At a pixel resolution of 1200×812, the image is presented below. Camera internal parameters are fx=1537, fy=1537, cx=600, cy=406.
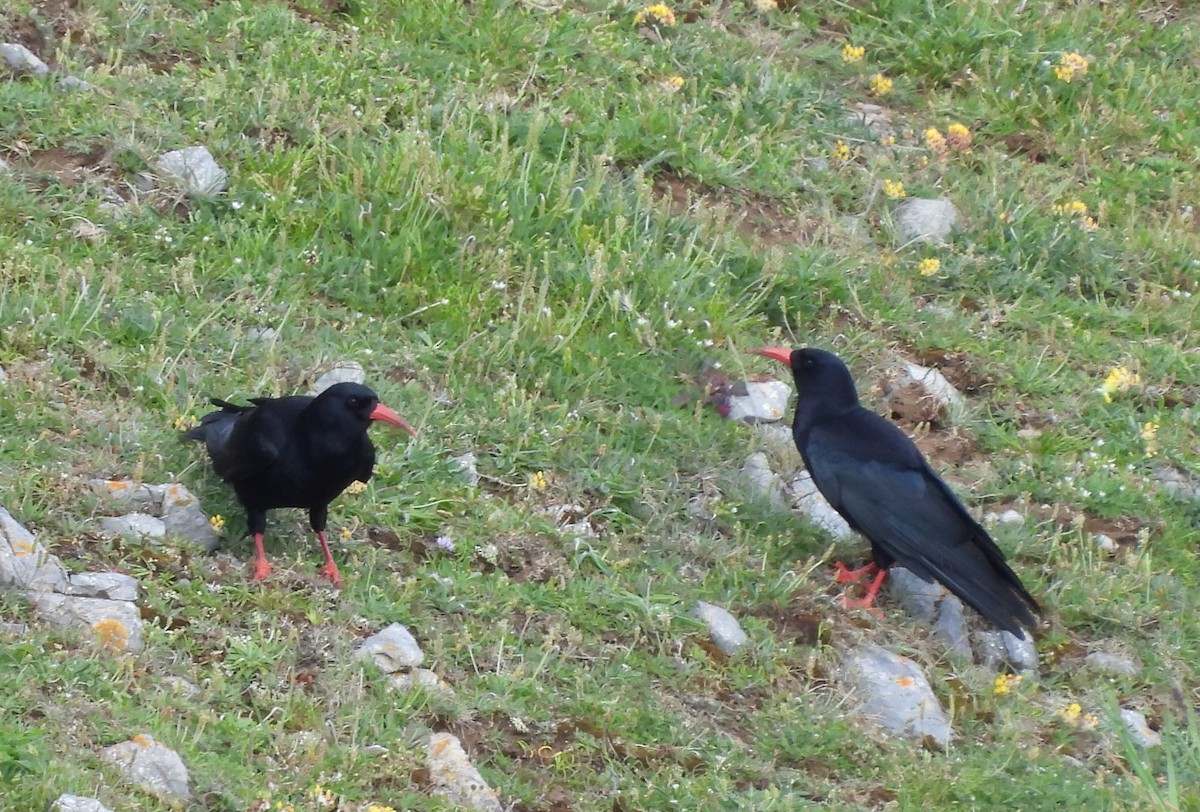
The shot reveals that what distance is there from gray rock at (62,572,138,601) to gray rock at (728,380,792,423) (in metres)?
3.17

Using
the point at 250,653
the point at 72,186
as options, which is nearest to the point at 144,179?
the point at 72,186

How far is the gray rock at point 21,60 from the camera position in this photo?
7746 millimetres

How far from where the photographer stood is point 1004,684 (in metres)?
5.89

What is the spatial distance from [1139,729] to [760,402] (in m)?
2.37

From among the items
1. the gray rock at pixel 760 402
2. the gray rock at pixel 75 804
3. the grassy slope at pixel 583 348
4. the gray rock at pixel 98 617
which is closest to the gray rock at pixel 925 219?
the grassy slope at pixel 583 348

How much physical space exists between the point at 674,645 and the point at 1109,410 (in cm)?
328

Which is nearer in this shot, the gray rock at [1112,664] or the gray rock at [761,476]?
the gray rock at [1112,664]

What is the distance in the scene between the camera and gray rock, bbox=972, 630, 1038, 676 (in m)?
6.19

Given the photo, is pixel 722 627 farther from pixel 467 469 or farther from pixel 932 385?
pixel 932 385

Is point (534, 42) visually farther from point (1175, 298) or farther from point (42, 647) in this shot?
point (42, 647)

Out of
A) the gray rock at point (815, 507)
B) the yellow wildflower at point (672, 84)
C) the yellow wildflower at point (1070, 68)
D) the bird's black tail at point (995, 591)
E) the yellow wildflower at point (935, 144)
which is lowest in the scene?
the gray rock at point (815, 507)

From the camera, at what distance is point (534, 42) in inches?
358

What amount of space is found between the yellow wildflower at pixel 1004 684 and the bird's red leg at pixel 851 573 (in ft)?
2.61

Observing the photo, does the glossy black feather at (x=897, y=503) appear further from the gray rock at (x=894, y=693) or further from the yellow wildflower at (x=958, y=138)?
the yellow wildflower at (x=958, y=138)
